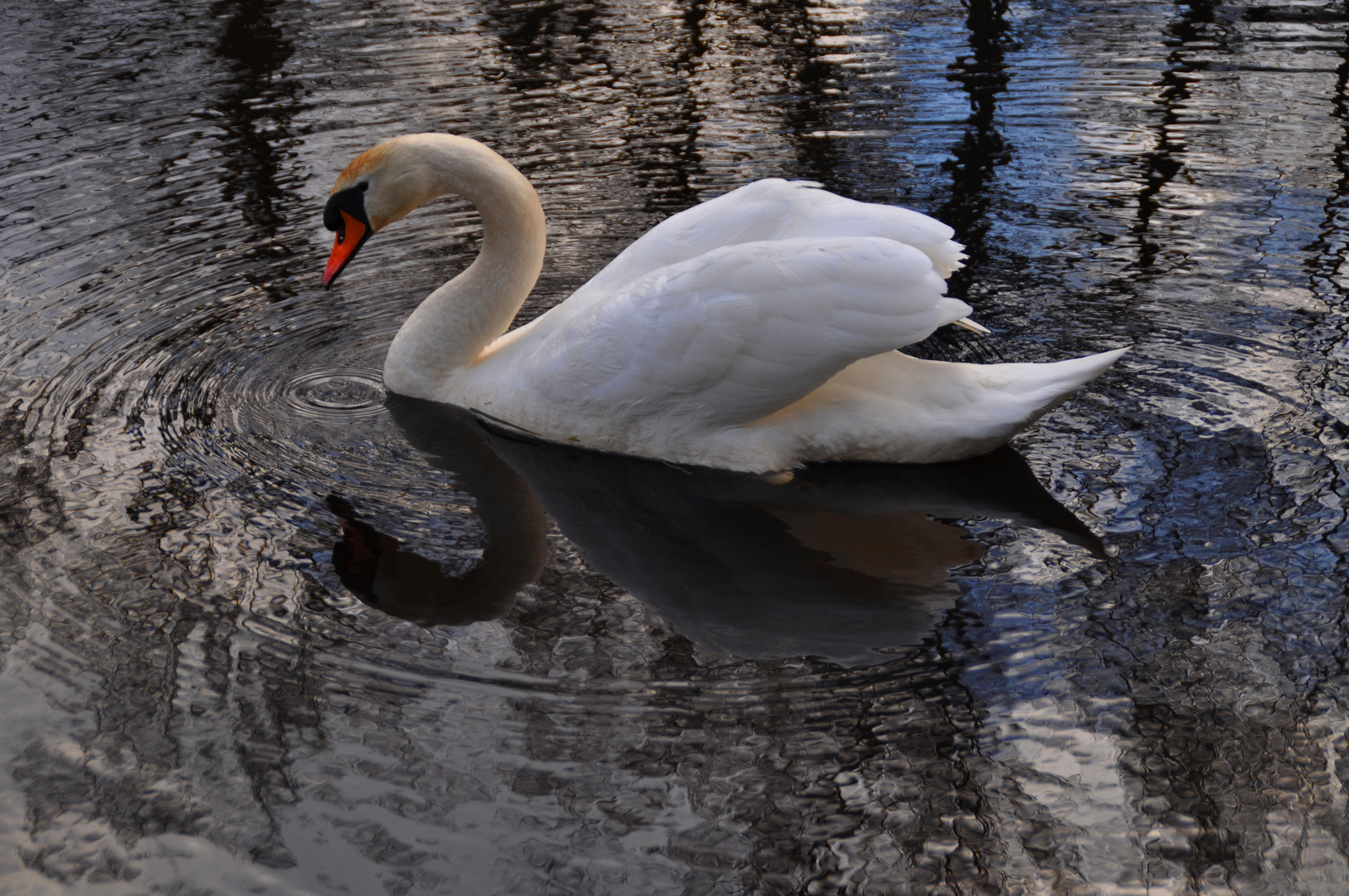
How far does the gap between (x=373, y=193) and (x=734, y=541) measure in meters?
2.61

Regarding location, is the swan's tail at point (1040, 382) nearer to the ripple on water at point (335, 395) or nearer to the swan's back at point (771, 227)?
the swan's back at point (771, 227)

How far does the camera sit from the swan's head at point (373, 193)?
5.88 m

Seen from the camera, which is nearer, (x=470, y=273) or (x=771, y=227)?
(x=771, y=227)

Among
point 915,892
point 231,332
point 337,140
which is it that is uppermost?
point 337,140

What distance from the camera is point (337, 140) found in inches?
376

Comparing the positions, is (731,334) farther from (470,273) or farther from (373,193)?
(373,193)

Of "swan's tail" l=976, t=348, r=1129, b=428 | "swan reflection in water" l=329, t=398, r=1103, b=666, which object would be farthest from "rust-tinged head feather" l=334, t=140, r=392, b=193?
"swan's tail" l=976, t=348, r=1129, b=428

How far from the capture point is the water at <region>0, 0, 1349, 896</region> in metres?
3.27

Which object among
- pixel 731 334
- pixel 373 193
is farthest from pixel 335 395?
pixel 731 334

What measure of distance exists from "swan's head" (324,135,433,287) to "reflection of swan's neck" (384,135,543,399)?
19 millimetres

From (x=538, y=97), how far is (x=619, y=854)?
28.1ft

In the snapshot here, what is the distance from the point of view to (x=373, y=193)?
5.93 m

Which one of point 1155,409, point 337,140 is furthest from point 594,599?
point 337,140

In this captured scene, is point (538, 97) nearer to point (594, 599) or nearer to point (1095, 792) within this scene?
point (594, 599)
